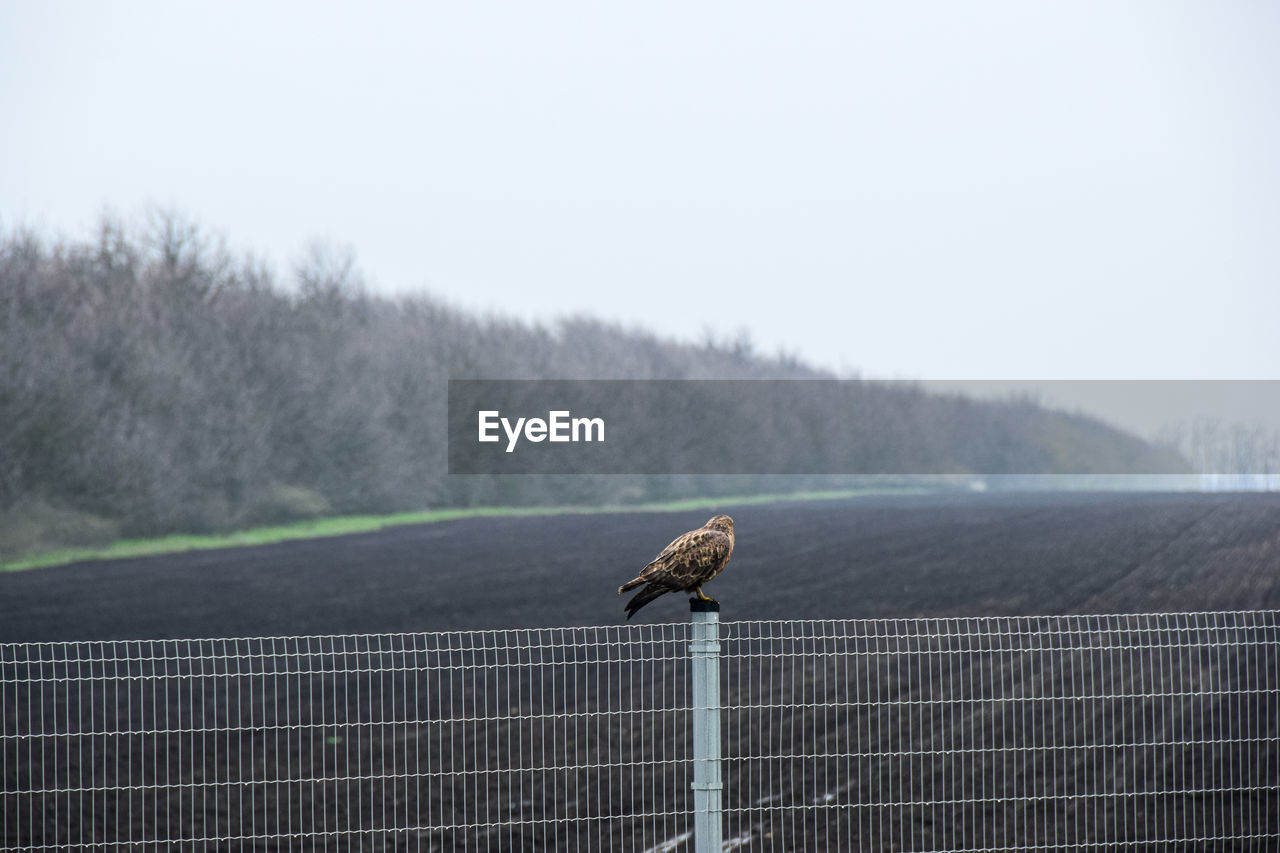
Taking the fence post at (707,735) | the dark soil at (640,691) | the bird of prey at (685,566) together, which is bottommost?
the dark soil at (640,691)

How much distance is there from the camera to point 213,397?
41844mm

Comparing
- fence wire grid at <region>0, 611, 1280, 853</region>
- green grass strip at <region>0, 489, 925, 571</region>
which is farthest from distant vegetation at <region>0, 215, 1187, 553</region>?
fence wire grid at <region>0, 611, 1280, 853</region>

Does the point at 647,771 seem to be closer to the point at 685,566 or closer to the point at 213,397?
the point at 685,566

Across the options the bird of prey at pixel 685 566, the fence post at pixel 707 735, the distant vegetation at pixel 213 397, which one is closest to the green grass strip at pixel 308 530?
the distant vegetation at pixel 213 397

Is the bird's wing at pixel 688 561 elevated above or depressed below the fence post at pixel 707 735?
above

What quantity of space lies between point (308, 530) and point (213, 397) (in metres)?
6.71

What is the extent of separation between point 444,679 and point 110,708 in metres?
3.68

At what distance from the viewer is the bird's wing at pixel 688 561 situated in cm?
509

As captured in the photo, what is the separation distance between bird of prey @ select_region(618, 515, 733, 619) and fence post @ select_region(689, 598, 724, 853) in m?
0.29

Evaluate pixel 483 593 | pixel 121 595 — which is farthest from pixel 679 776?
pixel 121 595

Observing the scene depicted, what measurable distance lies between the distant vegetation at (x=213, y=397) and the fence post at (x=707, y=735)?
30.1 m

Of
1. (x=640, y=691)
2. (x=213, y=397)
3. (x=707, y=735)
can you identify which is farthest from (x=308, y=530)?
(x=707, y=735)

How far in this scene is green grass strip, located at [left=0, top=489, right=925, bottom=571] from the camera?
101 feet

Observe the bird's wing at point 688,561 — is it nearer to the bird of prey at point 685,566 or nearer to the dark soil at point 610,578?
the bird of prey at point 685,566
